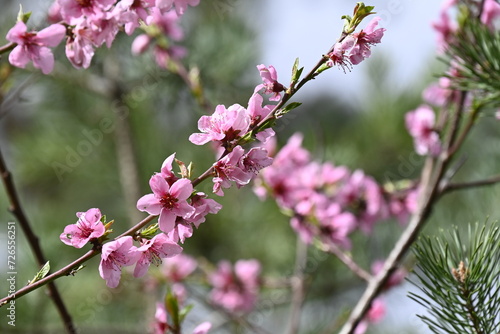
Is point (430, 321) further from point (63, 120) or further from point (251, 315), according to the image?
point (63, 120)

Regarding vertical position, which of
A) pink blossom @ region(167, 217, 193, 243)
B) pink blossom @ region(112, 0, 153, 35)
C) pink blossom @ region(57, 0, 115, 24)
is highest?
pink blossom @ region(112, 0, 153, 35)

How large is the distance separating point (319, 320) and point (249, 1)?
157cm

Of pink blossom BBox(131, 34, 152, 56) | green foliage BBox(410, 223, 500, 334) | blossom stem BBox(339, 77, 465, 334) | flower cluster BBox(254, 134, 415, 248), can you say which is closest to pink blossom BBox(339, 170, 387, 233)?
flower cluster BBox(254, 134, 415, 248)

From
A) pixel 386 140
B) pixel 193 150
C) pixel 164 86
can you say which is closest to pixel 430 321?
pixel 164 86

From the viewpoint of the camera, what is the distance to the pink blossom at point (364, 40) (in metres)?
0.58

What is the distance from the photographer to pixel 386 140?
212 cm

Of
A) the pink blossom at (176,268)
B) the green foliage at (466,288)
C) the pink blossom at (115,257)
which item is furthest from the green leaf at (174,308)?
the pink blossom at (176,268)

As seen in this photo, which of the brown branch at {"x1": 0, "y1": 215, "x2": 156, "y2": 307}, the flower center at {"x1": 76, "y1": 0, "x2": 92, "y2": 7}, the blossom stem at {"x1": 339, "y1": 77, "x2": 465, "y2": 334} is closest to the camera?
the brown branch at {"x1": 0, "y1": 215, "x2": 156, "y2": 307}

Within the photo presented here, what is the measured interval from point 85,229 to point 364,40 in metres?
0.31

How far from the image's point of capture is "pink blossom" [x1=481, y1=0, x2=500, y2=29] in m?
1.08

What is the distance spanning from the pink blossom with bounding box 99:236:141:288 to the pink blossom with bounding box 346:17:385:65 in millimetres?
261

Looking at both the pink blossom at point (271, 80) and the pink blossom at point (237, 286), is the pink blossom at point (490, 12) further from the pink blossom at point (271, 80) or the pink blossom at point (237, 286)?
the pink blossom at point (237, 286)

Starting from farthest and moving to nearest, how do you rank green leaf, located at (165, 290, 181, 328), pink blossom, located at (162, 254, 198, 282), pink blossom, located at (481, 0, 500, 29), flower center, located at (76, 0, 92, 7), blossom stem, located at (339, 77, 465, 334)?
pink blossom, located at (162, 254, 198, 282)
pink blossom, located at (481, 0, 500, 29)
blossom stem, located at (339, 77, 465, 334)
green leaf, located at (165, 290, 181, 328)
flower center, located at (76, 0, 92, 7)

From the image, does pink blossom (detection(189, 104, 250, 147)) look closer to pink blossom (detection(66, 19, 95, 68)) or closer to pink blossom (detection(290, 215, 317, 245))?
pink blossom (detection(66, 19, 95, 68))
